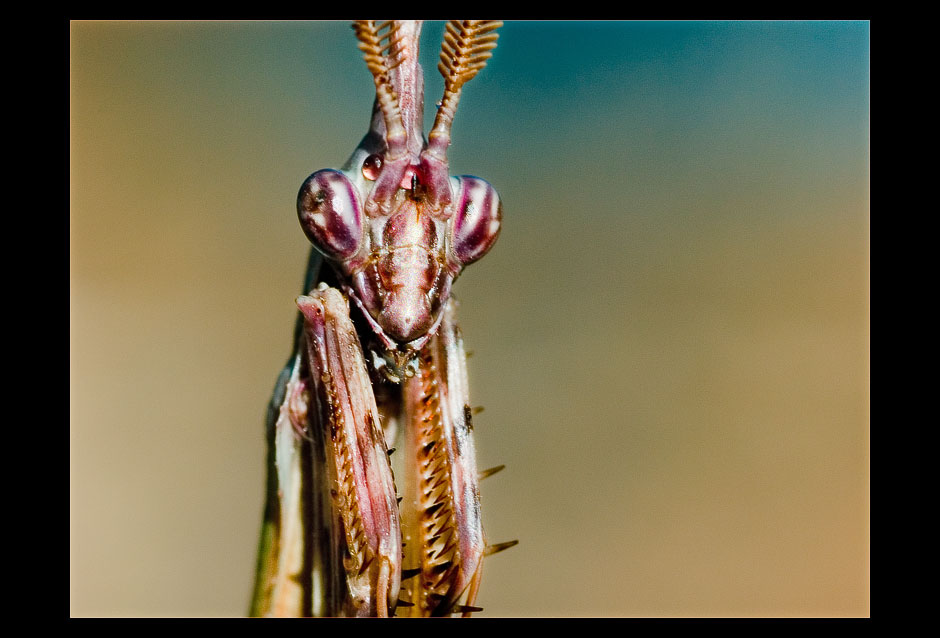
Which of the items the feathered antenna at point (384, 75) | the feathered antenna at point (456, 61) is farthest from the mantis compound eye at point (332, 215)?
the feathered antenna at point (456, 61)

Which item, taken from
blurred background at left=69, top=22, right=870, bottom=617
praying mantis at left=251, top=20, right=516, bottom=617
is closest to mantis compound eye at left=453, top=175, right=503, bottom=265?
praying mantis at left=251, top=20, right=516, bottom=617

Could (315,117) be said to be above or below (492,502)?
above

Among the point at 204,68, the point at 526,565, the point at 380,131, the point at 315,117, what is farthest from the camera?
the point at 315,117

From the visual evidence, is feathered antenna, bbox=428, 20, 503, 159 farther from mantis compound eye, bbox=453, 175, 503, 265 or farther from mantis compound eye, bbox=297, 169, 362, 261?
mantis compound eye, bbox=297, 169, 362, 261

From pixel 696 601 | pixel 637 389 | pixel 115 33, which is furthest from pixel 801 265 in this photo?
pixel 115 33

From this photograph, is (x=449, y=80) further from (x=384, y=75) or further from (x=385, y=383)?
(x=385, y=383)

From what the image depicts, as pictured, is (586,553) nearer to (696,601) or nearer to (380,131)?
(696,601)
